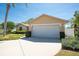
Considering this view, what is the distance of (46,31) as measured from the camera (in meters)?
9.69

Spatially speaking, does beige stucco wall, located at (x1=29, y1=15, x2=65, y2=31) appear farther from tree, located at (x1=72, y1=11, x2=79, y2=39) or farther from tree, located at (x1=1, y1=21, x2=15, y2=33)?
tree, located at (x1=1, y1=21, x2=15, y2=33)

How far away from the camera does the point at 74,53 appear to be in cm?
783

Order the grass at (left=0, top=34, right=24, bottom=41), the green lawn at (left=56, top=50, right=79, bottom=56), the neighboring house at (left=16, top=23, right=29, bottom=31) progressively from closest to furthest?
the green lawn at (left=56, top=50, right=79, bottom=56) < the neighboring house at (left=16, top=23, right=29, bottom=31) < the grass at (left=0, top=34, right=24, bottom=41)

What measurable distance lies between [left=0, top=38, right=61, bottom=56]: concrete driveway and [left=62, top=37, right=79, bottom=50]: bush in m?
0.44

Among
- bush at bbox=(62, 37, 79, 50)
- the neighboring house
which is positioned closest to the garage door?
the neighboring house

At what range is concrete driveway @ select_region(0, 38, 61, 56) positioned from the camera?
26.9ft

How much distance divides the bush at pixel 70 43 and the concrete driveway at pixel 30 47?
Result: 0.44 meters

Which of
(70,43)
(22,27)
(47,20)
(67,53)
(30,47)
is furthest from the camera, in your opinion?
(47,20)

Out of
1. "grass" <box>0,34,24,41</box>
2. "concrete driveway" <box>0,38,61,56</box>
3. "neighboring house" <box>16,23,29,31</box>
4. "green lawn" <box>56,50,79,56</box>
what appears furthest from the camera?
"grass" <box>0,34,24,41</box>

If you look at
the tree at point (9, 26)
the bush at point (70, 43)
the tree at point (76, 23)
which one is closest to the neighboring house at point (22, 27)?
the tree at point (9, 26)

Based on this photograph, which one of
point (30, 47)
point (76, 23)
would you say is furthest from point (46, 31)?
point (76, 23)

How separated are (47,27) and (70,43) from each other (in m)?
1.81

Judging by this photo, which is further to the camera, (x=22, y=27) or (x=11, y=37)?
(x=11, y=37)

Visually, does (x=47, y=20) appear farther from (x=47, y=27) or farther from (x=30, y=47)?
(x=30, y=47)
